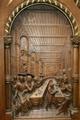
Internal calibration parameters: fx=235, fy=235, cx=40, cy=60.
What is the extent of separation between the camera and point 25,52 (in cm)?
363

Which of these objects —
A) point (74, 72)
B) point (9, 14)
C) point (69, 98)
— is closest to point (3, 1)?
point (9, 14)

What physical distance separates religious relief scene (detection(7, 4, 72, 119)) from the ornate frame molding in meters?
0.10

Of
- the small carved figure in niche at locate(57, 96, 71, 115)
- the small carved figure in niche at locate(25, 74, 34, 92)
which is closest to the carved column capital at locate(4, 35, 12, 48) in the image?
the small carved figure in niche at locate(25, 74, 34, 92)

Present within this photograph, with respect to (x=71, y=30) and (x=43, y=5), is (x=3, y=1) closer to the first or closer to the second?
(x=43, y=5)

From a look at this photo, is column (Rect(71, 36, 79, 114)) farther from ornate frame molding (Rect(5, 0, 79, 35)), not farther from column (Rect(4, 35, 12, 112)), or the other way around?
column (Rect(4, 35, 12, 112))

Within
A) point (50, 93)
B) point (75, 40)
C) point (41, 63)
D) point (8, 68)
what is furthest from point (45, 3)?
point (50, 93)

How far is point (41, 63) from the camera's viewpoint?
365cm

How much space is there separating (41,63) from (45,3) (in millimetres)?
913

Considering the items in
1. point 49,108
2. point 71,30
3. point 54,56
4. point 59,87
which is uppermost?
point 71,30

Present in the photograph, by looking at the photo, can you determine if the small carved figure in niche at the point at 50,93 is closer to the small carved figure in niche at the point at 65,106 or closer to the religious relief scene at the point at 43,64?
the religious relief scene at the point at 43,64

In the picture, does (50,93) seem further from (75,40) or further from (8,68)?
(75,40)

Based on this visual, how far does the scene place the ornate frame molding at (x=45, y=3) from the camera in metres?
3.45

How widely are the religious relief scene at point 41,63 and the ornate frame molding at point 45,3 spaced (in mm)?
102

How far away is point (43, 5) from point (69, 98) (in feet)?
4.89
